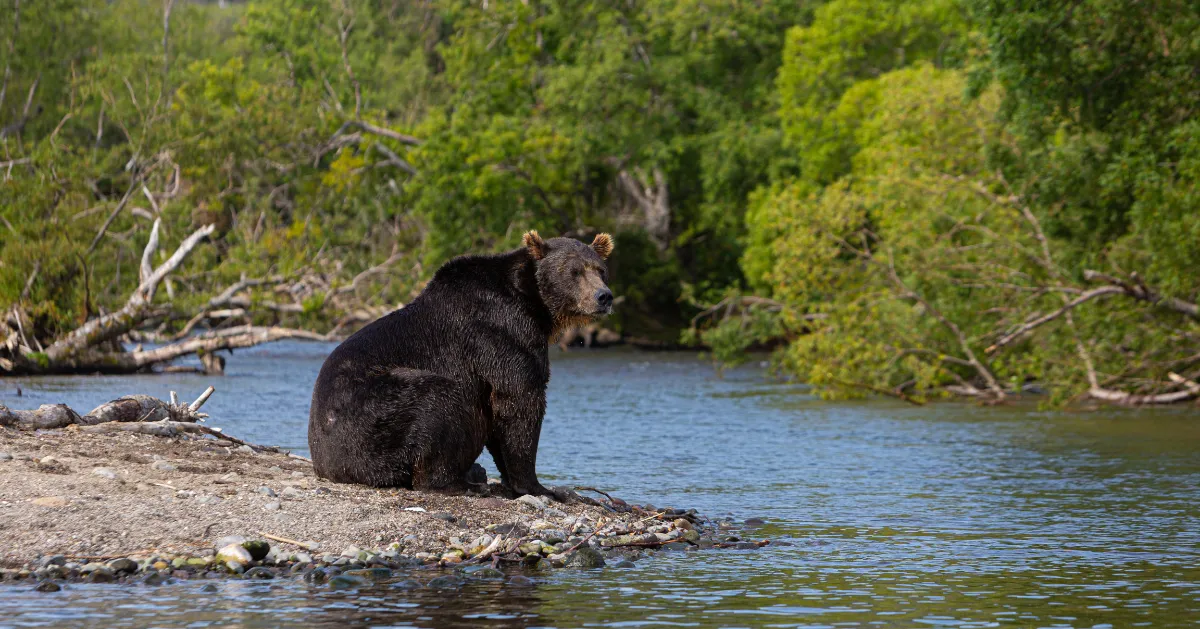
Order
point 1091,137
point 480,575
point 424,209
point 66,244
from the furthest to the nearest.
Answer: point 424,209 → point 66,244 → point 1091,137 → point 480,575

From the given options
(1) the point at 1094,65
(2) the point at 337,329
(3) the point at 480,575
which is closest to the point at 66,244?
(2) the point at 337,329

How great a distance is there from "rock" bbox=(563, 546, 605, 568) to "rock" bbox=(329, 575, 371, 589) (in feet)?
4.61

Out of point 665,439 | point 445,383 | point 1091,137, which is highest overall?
point 1091,137

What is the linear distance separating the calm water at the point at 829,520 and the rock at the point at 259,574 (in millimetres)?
242

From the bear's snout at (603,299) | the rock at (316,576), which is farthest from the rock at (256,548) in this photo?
the bear's snout at (603,299)

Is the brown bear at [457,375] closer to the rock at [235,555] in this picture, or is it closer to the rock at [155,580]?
the rock at [235,555]

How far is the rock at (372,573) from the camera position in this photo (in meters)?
9.48

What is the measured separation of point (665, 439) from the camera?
69.7 ft

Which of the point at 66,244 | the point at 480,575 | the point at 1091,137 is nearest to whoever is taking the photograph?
the point at 480,575

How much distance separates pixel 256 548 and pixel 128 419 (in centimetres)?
490

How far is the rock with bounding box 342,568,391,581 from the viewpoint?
948 cm

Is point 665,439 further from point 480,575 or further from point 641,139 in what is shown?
point 641,139

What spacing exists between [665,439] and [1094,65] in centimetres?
840

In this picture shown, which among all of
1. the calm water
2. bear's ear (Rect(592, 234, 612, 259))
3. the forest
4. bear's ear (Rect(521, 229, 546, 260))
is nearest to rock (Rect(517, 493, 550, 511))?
the calm water
